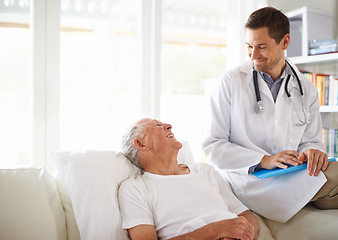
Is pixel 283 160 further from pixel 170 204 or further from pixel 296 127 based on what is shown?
pixel 170 204

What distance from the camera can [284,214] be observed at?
1709 millimetres

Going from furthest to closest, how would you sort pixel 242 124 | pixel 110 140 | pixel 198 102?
pixel 198 102
pixel 110 140
pixel 242 124

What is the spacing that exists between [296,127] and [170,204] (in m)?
0.83

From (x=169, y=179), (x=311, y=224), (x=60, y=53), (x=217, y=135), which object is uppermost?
(x=60, y=53)

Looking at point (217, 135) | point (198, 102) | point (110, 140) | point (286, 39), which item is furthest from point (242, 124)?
point (198, 102)

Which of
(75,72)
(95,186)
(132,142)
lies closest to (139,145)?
(132,142)

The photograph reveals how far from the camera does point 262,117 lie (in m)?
1.90

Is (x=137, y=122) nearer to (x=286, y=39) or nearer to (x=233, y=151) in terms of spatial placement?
(x=233, y=151)

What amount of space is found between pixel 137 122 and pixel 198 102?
9.80ft

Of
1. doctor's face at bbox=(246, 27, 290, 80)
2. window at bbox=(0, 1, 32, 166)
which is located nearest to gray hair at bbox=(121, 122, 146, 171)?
doctor's face at bbox=(246, 27, 290, 80)

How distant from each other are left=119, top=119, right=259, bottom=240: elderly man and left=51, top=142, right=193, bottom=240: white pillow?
49 mm

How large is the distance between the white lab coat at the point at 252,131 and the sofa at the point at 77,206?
0.59 feet

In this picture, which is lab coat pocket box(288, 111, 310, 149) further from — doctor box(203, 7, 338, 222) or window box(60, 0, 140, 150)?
window box(60, 0, 140, 150)

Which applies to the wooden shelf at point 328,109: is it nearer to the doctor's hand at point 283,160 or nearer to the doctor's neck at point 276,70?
the doctor's neck at point 276,70
